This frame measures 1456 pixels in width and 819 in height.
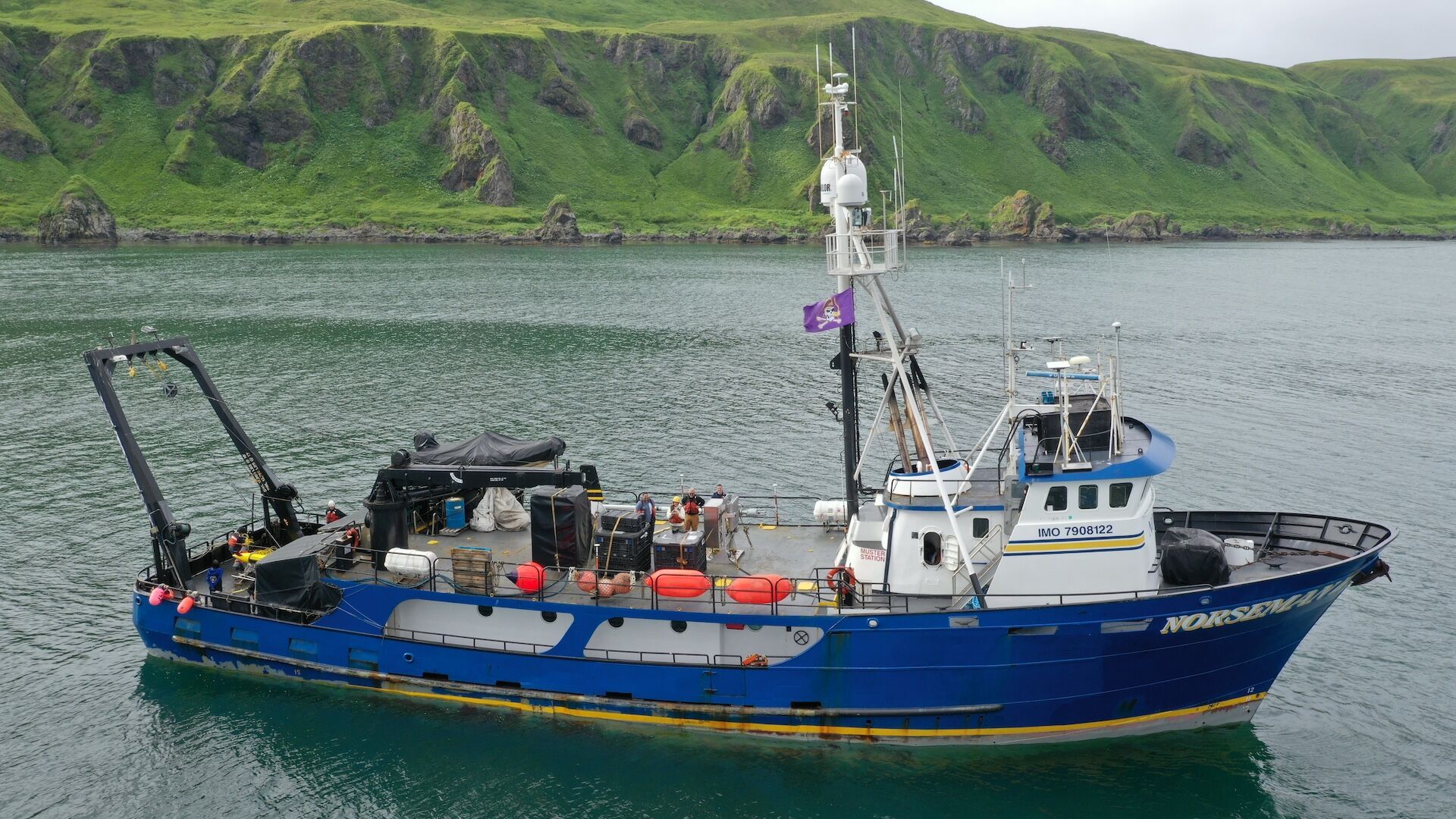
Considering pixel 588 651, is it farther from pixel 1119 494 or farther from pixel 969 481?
pixel 1119 494

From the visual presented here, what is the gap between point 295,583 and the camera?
24.6 metres

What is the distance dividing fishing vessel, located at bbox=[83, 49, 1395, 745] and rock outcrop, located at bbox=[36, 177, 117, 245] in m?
146

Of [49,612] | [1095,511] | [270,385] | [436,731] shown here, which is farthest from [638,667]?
[270,385]

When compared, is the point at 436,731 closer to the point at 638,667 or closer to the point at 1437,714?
the point at 638,667

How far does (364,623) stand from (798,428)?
28.2 m

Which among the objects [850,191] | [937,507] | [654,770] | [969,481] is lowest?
[654,770]

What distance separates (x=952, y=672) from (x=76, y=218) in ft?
531

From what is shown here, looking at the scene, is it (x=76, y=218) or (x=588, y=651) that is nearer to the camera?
(x=588, y=651)

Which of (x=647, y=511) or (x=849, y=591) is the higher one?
(x=647, y=511)

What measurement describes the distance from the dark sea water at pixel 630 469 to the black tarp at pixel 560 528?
371 centimetres

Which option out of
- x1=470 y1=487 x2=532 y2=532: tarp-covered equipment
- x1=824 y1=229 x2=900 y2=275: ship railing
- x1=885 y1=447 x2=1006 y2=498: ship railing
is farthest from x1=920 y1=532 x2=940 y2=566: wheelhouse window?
x1=470 y1=487 x2=532 y2=532: tarp-covered equipment

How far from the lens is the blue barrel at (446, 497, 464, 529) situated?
89.6 feet

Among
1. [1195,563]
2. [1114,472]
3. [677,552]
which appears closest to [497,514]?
[677,552]

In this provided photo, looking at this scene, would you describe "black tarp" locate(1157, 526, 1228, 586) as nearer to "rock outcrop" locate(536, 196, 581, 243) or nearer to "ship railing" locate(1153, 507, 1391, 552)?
"ship railing" locate(1153, 507, 1391, 552)
